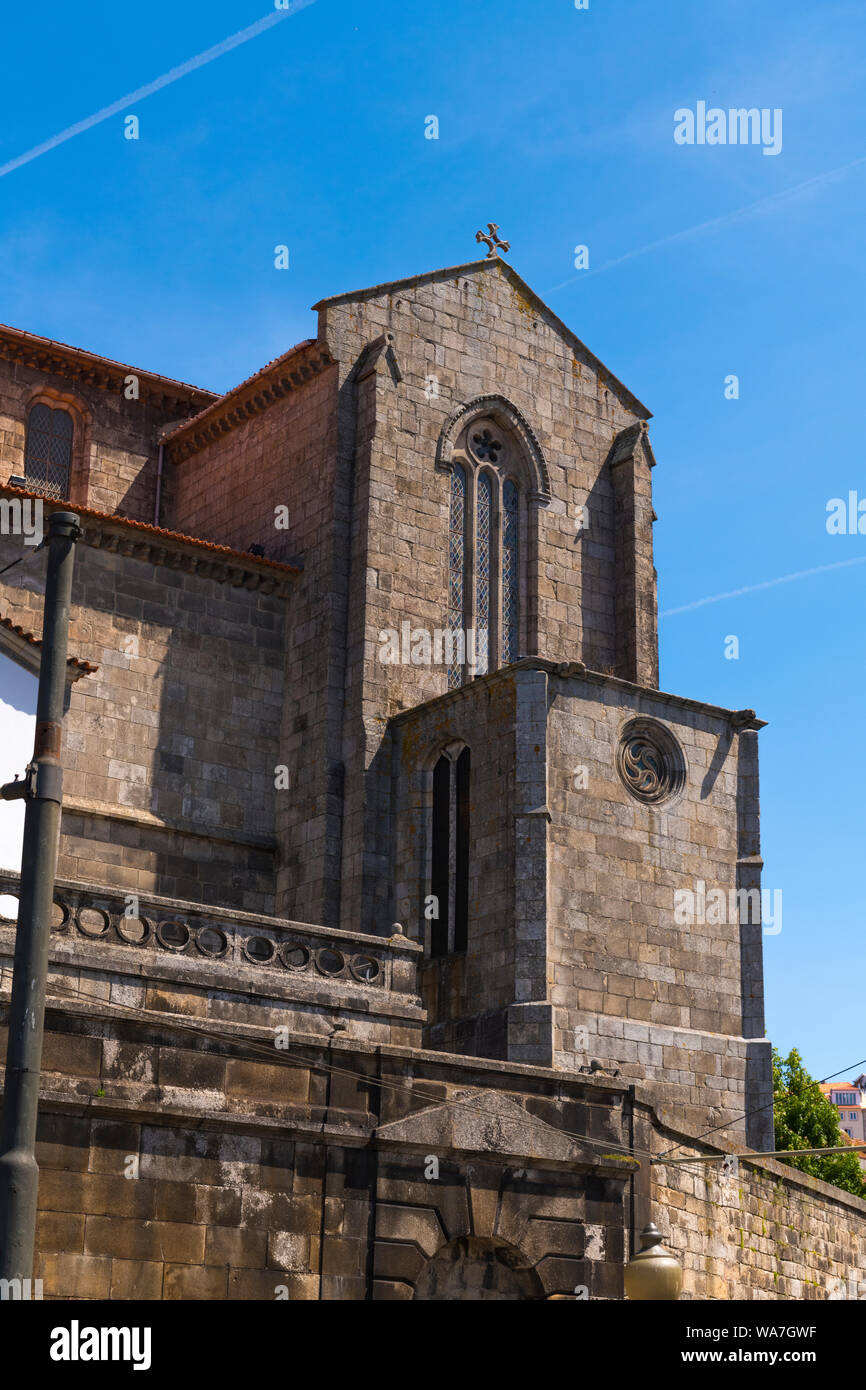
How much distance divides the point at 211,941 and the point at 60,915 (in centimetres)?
182

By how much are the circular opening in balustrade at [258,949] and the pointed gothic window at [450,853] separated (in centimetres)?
650

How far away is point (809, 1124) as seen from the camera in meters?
42.5

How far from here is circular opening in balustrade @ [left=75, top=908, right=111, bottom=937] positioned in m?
17.2

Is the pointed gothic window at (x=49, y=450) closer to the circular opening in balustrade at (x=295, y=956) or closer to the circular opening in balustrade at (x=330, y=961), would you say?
the circular opening in balustrade at (x=330, y=961)

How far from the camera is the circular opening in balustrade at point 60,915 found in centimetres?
1695

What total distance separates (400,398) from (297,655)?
4653 mm

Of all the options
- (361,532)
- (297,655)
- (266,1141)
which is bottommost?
(266,1141)

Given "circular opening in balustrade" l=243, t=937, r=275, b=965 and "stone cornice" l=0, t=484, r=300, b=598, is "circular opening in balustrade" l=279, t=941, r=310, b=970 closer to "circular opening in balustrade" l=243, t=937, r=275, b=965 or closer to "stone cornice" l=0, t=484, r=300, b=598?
"circular opening in balustrade" l=243, t=937, r=275, b=965

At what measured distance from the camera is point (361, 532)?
94.0 feet

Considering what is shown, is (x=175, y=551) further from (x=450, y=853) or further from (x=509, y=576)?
(x=450, y=853)

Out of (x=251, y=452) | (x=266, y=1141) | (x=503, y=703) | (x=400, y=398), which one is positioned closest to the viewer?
(x=266, y=1141)
